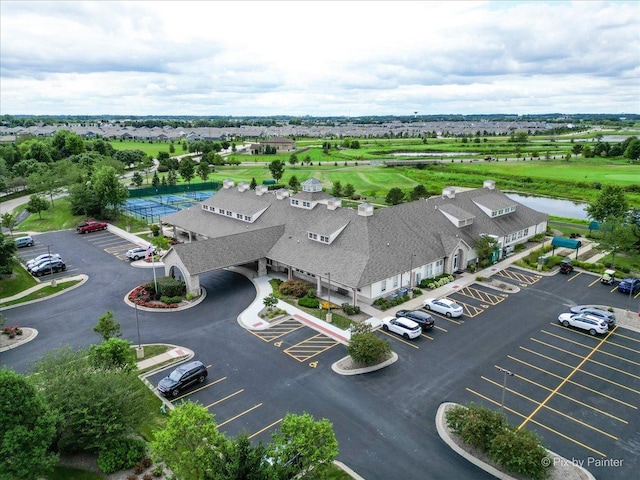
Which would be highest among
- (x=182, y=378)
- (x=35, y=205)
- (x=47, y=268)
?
(x=35, y=205)

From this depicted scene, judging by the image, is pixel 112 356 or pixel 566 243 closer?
pixel 112 356

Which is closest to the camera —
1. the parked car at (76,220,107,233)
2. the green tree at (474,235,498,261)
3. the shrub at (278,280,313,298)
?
the shrub at (278,280,313,298)

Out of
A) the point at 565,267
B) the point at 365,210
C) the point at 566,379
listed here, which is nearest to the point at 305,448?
the point at 566,379

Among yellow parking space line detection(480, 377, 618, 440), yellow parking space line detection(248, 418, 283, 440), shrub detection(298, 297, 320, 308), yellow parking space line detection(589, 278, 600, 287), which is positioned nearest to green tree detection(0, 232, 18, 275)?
shrub detection(298, 297, 320, 308)

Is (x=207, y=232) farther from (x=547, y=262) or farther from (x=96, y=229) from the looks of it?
(x=547, y=262)

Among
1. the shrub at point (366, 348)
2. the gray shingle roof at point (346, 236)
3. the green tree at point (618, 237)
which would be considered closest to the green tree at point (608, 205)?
the green tree at point (618, 237)

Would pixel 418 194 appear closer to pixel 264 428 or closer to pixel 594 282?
pixel 594 282

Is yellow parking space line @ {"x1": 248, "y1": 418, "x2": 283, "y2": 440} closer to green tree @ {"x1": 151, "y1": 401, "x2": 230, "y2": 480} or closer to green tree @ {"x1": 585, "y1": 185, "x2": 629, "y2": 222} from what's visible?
green tree @ {"x1": 151, "y1": 401, "x2": 230, "y2": 480}
